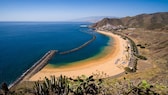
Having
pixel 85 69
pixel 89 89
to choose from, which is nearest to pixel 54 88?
pixel 89 89

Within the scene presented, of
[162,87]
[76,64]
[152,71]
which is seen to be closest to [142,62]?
[152,71]

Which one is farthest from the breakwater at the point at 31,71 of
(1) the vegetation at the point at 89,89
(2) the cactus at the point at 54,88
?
(2) the cactus at the point at 54,88

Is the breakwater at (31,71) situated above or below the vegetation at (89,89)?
below

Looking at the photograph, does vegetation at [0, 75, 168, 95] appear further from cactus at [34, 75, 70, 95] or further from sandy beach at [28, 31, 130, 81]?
sandy beach at [28, 31, 130, 81]

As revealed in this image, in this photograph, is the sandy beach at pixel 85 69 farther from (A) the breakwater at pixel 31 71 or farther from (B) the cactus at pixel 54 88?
(B) the cactus at pixel 54 88

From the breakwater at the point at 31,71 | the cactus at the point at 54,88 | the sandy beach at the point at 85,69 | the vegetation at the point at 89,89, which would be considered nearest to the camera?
the cactus at the point at 54,88

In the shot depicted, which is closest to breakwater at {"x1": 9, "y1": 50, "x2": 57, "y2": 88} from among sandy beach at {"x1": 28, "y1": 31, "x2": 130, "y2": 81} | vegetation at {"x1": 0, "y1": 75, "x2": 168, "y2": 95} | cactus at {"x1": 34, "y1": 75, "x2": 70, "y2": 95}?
sandy beach at {"x1": 28, "y1": 31, "x2": 130, "y2": 81}

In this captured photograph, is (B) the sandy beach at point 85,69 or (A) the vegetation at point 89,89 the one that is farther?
(B) the sandy beach at point 85,69

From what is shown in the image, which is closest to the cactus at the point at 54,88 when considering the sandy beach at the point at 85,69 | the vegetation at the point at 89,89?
the vegetation at the point at 89,89

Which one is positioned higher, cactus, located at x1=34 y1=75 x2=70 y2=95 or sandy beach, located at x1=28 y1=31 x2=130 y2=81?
cactus, located at x1=34 y1=75 x2=70 y2=95

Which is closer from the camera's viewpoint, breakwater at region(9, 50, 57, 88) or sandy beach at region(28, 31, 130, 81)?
breakwater at region(9, 50, 57, 88)

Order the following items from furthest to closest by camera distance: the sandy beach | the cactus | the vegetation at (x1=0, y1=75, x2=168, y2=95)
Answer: the sandy beach, the vegetation at (x1=0, y1=75, x2=168, y2=95), the cactus

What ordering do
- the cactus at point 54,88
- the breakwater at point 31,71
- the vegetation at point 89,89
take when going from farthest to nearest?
the breakwater at point 31,71 < the vegetation at point 89,89 < the cactus at point 54,88

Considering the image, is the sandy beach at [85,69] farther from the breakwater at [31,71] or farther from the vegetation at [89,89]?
the vegetation at [89,89]
